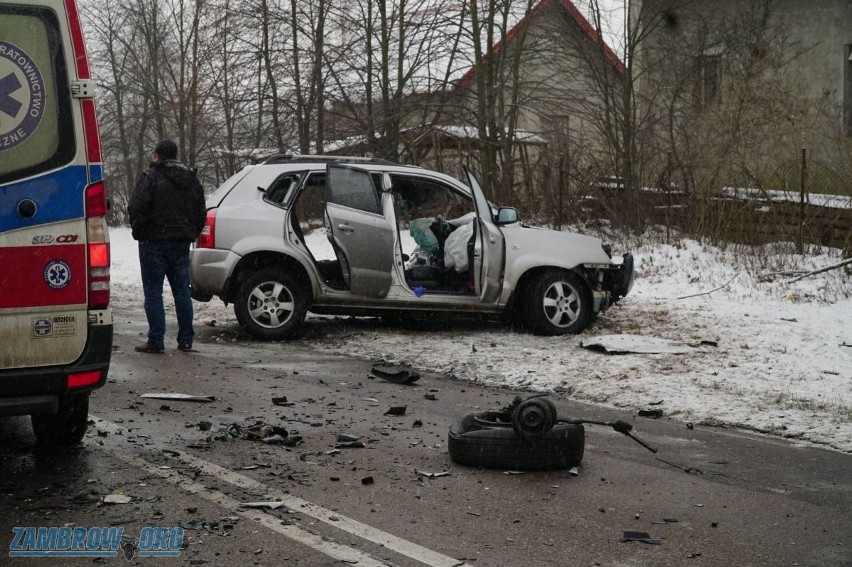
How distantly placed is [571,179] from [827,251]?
530cm

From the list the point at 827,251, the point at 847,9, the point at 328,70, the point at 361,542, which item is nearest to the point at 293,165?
the point at 361,542

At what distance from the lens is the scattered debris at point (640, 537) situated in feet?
14.7

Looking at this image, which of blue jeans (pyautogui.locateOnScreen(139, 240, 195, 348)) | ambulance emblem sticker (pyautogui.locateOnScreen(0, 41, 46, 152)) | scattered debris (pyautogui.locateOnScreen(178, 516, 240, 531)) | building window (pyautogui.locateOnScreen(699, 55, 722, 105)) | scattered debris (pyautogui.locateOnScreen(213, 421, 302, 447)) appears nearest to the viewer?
scattered debris (pyautogui.locateOnScreen(178, 516, 240, 531))

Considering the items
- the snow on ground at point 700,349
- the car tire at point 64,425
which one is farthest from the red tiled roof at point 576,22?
the car tire at point 64,425

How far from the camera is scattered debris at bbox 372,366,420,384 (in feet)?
28.0

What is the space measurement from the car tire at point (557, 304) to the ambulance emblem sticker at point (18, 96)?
22.0ft

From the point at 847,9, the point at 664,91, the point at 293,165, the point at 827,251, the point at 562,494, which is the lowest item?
the point at 562,494

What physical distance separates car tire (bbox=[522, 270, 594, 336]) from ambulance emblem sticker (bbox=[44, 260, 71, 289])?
21.2 ft

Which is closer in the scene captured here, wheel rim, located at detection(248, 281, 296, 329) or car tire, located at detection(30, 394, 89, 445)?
car tire, located at detection(30, 394, 89, 445)

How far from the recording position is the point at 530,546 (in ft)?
14.4

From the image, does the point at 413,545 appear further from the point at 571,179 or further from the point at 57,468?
the point at 571,179

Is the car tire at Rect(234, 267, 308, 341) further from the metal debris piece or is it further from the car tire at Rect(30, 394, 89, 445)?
the car tire at Rect(30, 394, 89, 445)

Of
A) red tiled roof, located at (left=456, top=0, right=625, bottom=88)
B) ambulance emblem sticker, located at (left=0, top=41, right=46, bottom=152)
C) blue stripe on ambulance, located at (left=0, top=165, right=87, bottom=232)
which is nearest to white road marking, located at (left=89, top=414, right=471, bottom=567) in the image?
blue stripe on ambulance, located at (left=0, top=165, right=87, bottom=232)

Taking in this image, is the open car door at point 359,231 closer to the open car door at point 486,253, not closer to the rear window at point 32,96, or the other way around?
the open car door at point 486,253
